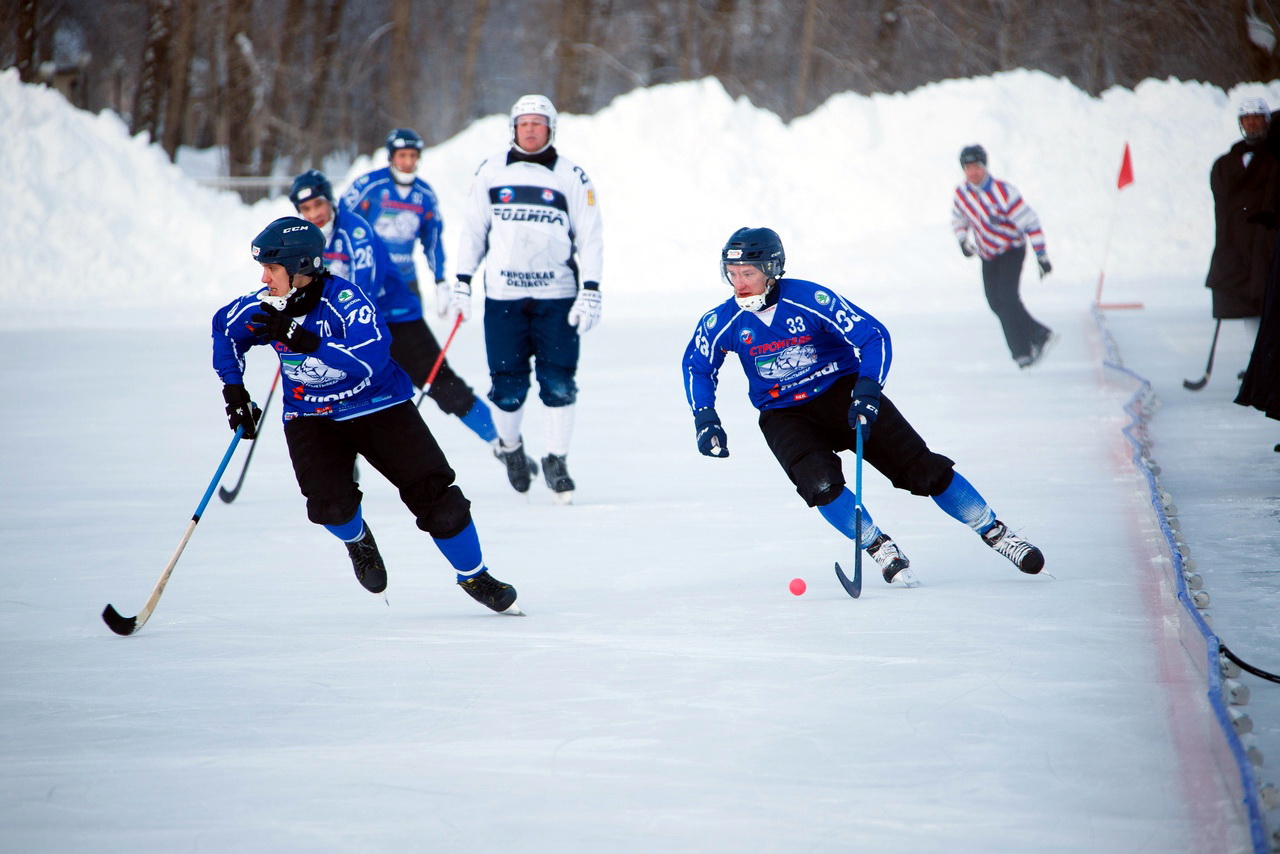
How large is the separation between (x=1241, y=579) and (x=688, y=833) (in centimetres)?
235

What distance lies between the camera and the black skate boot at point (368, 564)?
395 cm

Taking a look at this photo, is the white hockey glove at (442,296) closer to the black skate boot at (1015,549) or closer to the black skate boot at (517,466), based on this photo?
the black skate boot at (517,466)

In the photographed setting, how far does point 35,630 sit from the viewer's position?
390 centimetres

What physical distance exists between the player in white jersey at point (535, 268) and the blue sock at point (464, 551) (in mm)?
1830

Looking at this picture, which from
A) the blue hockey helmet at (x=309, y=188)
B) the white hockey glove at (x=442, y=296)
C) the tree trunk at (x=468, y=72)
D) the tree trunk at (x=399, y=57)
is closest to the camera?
the blue hockey helmet at (x=309, y=188)

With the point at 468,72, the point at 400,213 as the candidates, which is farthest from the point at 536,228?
the point at 468,72

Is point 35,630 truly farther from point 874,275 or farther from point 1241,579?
point 874,275

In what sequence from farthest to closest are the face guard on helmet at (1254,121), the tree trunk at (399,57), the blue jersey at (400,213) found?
the tree trunk at (399,57)
the face guard on helmet at (1254,121)
the blue jersey at (400,213)

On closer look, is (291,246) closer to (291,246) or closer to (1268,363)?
(291,246)

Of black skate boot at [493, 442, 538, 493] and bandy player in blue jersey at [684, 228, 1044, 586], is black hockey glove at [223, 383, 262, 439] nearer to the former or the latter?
bandy player in blue jersey at [684, 228, 1044, 586]

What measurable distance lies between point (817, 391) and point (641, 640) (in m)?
1.07

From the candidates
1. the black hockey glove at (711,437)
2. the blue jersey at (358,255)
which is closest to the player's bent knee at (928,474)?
the black hockey glove at (711,437)

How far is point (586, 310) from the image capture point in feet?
18.7

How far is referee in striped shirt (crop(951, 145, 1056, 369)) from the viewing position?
8883 millimetres
